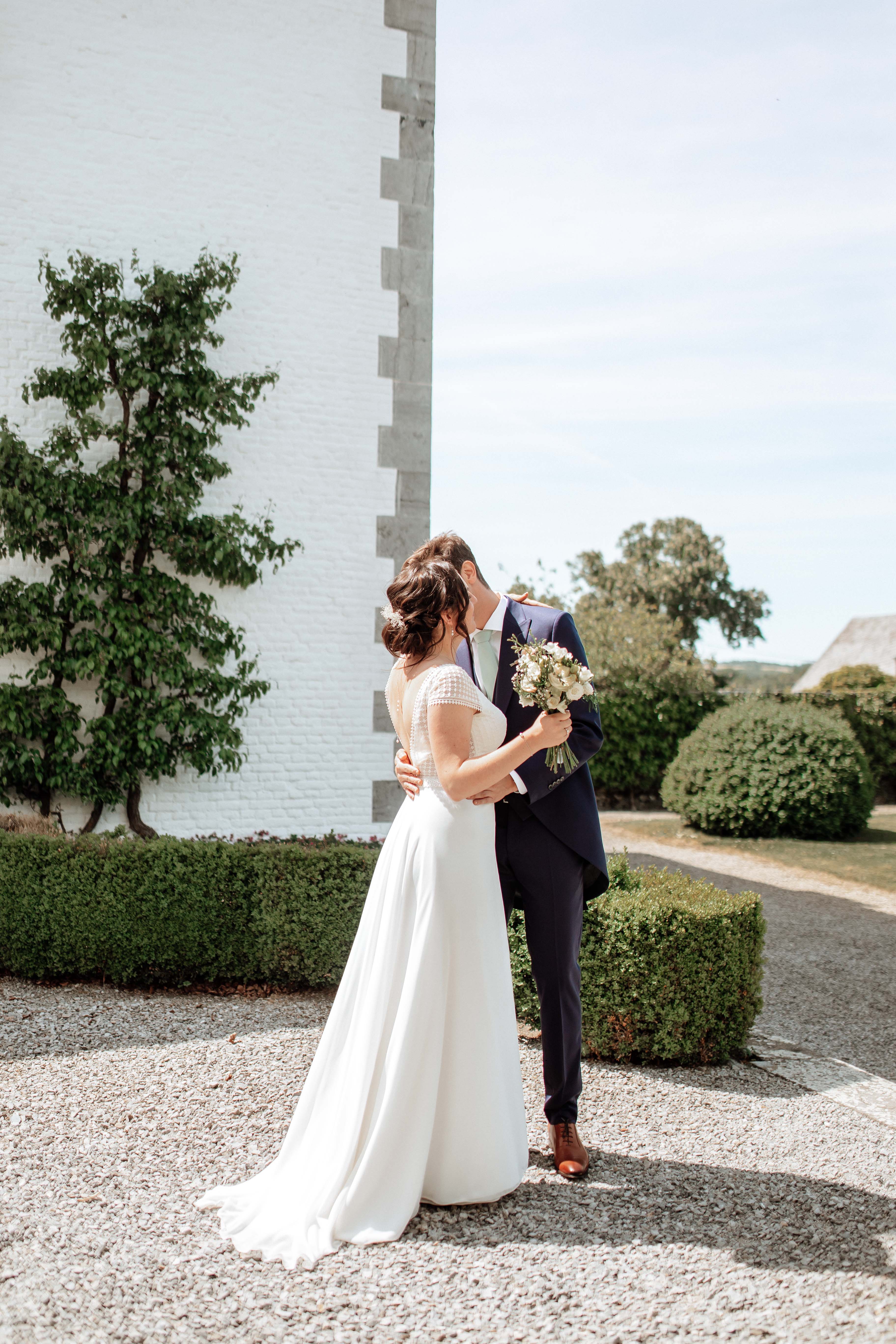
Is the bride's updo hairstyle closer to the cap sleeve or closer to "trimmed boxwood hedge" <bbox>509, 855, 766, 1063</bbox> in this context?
the cap sleeve

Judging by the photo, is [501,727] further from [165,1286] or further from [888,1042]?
[888,1042]

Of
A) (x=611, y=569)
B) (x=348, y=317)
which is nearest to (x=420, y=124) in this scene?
(x=348, y=317)

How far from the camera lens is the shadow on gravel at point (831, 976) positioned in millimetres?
4734

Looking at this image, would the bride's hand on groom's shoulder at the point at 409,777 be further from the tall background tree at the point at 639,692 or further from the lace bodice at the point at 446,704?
the tall background tree at the point at 639,692

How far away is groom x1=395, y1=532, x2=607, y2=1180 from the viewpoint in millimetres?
3037

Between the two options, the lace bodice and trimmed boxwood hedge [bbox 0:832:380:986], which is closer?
the lace bodice

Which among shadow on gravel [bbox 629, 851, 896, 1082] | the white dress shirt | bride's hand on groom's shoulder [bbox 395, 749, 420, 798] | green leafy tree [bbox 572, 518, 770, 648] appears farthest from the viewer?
green leafy tree [bbox 572, 518, 770, 648]

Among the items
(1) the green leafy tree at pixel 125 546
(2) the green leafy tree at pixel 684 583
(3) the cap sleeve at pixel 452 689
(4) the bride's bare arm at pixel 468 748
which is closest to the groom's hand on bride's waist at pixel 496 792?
(4) the bride's bare arm at pixel 468 748

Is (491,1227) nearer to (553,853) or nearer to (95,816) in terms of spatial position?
(553,853)

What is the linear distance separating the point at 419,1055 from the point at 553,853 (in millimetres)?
738

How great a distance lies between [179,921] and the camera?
17.1ft

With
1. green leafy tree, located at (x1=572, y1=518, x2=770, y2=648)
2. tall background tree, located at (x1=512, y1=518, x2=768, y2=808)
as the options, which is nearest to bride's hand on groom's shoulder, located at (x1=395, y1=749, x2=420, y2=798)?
tall background tree, located at (x1=512, y1=518, x2=768, y2=808)

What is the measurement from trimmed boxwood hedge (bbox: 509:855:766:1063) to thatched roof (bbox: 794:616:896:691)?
28.2 m

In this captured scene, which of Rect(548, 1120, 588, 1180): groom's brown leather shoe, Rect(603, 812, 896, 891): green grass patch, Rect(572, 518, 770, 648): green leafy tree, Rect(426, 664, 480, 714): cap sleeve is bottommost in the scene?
Rect(603, 812, 896, 891): green grass patch
